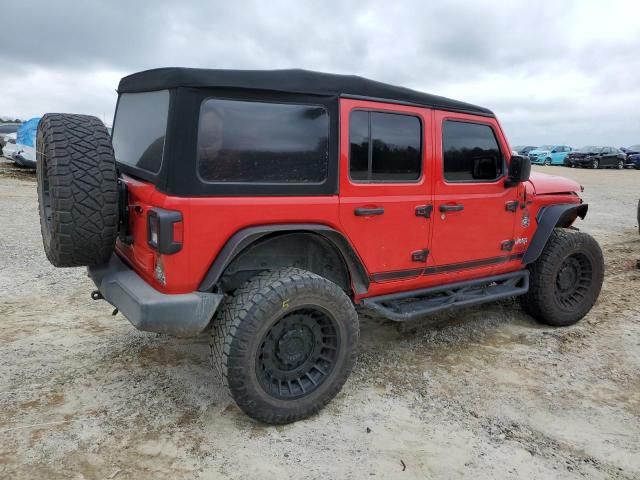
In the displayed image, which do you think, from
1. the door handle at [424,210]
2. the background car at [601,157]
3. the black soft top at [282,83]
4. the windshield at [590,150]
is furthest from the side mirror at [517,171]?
the windshield at [590,150]

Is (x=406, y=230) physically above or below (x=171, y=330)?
above

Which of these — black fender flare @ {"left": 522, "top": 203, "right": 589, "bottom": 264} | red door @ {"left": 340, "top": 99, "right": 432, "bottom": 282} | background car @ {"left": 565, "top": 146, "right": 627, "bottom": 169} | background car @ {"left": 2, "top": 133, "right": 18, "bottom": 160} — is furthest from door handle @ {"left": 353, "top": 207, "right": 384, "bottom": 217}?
background car @ {"left": 565, "top": 146, "right": 627, "bottom": 169}

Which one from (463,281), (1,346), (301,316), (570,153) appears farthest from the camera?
(570,153)

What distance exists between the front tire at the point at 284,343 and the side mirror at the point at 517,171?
72.4 inches

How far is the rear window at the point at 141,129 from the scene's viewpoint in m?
→ 2.80

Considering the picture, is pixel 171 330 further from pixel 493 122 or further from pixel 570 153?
pixel 570 153

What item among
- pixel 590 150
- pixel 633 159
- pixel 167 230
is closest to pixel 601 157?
pixel 590 150

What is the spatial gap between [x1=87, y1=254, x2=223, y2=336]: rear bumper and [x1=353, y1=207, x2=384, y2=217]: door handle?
0.99m

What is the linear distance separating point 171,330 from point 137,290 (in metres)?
0.32

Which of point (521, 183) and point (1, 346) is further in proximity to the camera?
point (521, 183)

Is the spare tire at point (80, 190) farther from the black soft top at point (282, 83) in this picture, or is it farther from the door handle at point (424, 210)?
the door handle at point (424, 210)

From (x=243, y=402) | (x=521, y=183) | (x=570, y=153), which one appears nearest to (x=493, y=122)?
(x=521, y=183)

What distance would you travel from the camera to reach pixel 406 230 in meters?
3.36

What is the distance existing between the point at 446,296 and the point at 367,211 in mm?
1186
